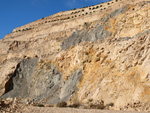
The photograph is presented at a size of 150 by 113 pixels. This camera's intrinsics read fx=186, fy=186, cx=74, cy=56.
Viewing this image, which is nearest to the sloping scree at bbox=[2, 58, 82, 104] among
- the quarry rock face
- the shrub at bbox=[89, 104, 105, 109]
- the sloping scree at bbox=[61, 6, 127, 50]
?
the quarry rock face

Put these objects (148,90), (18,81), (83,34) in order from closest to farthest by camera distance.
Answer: (148,90) → (83,34) → (18,81)

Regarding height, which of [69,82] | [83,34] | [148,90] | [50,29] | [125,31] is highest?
[50,29]

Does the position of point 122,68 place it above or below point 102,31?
below

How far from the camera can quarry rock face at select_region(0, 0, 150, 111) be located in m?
13.3

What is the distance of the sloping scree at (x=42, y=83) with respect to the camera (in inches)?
707

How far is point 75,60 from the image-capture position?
1969 centimetres

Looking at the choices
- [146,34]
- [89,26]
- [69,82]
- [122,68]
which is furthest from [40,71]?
[146,34]

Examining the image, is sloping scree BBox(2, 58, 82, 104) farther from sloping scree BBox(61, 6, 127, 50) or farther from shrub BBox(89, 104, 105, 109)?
sloping scree BBox(61, 6, 127, 50)

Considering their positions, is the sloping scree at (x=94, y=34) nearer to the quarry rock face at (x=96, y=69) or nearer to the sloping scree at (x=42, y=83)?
the quarry rock face at (x=96, y=69)

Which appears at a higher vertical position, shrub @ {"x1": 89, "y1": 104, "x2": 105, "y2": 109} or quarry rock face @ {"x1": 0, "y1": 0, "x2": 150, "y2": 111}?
quarry rock face @ {"x1": 0, "y1": 0, "x2": 150, "y2": 111}

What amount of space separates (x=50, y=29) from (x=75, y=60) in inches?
799

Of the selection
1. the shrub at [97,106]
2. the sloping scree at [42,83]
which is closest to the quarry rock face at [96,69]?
the sloping scree at [42,83]

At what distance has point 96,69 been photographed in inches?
654

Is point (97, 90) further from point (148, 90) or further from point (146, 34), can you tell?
point (146, 34)
